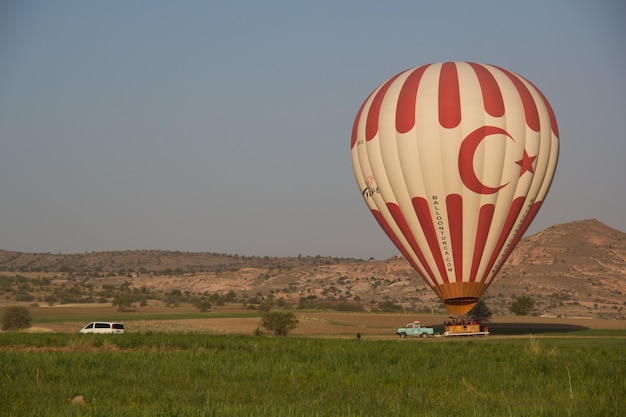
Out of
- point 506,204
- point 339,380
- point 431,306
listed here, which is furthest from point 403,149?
point 431,306

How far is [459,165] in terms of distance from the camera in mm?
53438

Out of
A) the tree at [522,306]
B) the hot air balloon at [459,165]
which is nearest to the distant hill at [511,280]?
the tree at [522,306]

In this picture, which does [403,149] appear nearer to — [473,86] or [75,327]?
[473,86]

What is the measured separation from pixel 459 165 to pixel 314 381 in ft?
92.9

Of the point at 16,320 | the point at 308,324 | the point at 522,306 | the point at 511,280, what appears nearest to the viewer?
the point at 16,320

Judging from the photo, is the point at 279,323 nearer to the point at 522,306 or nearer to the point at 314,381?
the point at 314,381

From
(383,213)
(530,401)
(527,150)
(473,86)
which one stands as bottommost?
(530,401)

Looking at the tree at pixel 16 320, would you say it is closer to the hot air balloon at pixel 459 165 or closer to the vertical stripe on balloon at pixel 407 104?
the hot air balloon at pixel 459 165

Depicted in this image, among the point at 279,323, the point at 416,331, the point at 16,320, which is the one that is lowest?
the point at 416,331

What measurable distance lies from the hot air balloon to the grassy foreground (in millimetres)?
14443

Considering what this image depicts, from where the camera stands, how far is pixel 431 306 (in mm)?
139000

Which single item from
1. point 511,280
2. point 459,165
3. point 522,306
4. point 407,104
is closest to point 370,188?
point 407,104

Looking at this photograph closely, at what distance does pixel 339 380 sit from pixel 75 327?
54.0 metres

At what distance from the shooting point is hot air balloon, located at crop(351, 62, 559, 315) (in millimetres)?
53562
